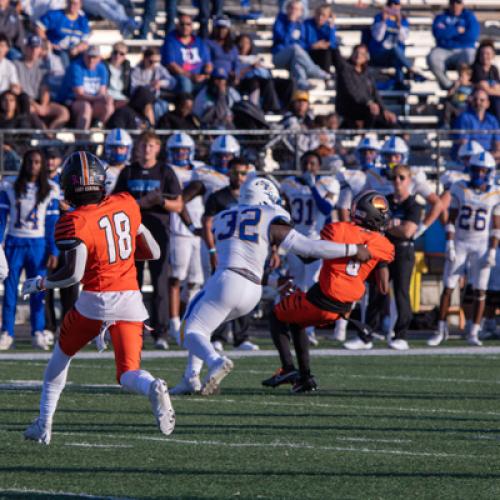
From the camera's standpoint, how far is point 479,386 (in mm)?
10055

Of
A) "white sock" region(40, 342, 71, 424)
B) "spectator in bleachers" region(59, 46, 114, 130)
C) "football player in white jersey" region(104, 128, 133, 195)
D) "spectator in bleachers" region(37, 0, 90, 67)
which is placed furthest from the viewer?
"spectator in bleachers" region(37, 0, 90, 67)

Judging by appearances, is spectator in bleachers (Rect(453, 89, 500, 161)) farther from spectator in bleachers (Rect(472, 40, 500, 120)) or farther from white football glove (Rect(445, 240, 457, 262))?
white football glove (Rect(445, 240, 457, 262))

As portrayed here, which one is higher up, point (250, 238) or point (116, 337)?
point (116, 337)

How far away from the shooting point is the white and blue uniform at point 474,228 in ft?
46.3

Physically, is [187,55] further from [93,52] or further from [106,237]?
[106,237]

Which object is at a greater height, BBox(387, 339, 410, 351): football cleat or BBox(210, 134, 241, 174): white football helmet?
BBox(210, 134, 241, 174): white football helmet

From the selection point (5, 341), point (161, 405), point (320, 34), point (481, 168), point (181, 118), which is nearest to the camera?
point (161, 405)

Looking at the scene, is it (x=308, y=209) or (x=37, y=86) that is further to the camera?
(x=37, y=86)

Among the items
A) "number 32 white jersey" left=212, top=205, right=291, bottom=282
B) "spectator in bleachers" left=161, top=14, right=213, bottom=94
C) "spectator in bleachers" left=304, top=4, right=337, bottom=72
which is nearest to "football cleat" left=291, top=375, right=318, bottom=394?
"number 32 white jersey" left=212, top=205, right=291, bottom=282

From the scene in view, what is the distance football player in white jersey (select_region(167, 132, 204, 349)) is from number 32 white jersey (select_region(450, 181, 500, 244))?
2587mm

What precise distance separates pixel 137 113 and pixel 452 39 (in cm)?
542


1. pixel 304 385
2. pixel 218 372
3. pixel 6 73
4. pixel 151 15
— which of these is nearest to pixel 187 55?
pixel 151 15

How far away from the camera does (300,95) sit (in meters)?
17.9

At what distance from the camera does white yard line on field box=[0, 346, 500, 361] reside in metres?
12.3
